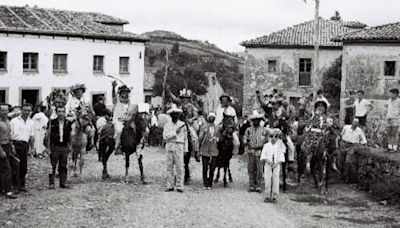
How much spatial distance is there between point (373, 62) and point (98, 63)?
17850mm

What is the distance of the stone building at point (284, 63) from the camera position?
142 ft

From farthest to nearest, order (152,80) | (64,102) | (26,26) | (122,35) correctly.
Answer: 1. (152,80)
2. (122,35)
3. (26,26)
4. (64,102)

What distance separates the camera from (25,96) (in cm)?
3906

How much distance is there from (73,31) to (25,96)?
16.0 ft

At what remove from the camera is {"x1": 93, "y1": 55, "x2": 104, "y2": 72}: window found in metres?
42.0

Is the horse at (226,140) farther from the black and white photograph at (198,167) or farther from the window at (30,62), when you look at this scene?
the window at (30,62)

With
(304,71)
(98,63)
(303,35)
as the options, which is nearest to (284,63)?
(304,71)

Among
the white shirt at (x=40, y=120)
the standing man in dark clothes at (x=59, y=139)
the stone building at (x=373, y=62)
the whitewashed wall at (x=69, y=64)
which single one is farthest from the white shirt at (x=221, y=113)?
the whitewashed wall at (x=69, y=64)

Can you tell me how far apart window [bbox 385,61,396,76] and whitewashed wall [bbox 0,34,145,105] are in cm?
1607

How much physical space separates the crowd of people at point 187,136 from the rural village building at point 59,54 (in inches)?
882

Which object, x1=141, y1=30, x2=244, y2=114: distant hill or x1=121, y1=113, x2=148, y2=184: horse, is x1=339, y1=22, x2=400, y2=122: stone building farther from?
x1=141, y1=30, x2=244, y2=114: distant hill

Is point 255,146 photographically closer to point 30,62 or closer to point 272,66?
point 30,62

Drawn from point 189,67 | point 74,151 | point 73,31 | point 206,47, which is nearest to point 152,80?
point 189,67

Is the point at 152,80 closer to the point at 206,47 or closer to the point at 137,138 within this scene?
the point at 206,47
